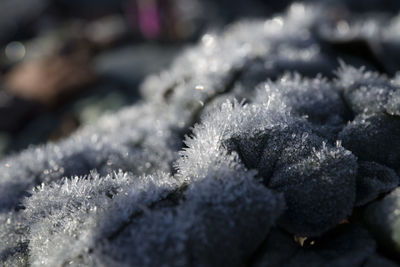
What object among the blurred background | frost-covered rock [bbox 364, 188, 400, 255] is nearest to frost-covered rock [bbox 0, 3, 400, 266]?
frost-covered rock [bbox 364, 188, 400, 255]

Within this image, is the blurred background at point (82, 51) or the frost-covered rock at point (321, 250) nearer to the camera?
the frost-covered rock at point (321, 250)

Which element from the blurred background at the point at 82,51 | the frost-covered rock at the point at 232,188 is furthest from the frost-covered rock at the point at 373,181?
the blurred background at the point at 82,51

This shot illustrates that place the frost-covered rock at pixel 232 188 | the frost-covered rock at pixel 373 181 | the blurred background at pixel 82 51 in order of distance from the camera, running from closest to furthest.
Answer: the frost-covered rock at pixel 232 188 < the frost-covered rock at pixel 373 181 < the blurred background at pixel 82 51

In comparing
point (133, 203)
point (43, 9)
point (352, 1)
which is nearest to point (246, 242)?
point (133, 203)

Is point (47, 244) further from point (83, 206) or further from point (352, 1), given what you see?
point (352, 1)

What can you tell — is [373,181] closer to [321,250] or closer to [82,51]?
[321,250]

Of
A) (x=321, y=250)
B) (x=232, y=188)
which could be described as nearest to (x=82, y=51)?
(x=232, y=188)

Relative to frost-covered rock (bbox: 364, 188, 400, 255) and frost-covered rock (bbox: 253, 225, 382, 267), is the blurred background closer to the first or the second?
frost-covered rock (bbox: 253, 225, 382, 267)

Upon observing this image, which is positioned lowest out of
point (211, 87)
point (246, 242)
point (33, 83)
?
point (33, 83)

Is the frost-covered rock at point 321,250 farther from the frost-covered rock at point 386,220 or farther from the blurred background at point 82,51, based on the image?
the blurred background at point 82,51
